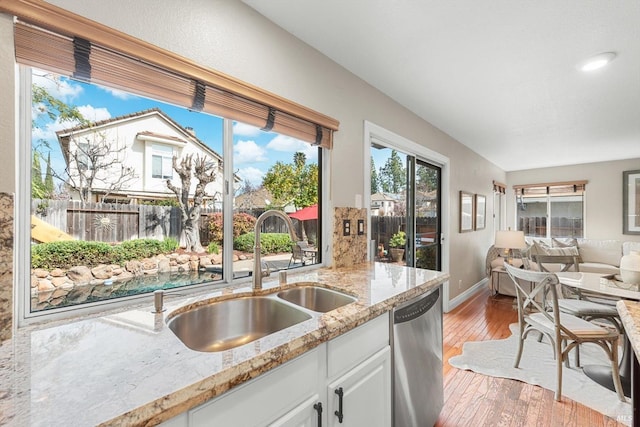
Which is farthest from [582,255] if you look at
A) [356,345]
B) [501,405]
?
[356,345]

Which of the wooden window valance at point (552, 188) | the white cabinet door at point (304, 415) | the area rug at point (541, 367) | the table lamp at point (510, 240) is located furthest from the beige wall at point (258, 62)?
the wooden window valance at point (552, 188)

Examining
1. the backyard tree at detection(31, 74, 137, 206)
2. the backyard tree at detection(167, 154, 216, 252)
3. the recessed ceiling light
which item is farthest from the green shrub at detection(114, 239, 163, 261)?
the recessed ceiling light

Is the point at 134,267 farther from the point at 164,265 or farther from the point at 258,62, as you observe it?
the point at 258,62

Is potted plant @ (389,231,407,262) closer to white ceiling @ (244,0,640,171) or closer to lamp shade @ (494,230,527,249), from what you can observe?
white ceiling @ (244,0,640,171)

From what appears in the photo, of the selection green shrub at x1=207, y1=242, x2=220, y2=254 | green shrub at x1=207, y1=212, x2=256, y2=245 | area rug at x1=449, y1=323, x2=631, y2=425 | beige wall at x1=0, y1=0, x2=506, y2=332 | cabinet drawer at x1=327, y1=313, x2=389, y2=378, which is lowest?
area rug at x1=449, y1=323, x2=631, y2=425

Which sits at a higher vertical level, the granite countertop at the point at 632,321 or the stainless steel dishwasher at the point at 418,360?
the granite countertop at the point at 632,321

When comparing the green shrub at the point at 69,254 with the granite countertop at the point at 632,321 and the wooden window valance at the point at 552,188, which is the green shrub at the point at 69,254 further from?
the wooden window valance at the point at 552,188

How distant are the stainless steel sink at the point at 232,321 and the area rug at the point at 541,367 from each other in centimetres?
197

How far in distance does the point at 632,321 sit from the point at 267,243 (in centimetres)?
158

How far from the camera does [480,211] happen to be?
4.92m

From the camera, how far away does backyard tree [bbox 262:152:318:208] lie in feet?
5.80

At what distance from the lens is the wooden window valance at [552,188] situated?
5.75 metres

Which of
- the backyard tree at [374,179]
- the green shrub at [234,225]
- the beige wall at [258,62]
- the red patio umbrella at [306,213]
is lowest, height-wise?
the green shrub at [234,225]

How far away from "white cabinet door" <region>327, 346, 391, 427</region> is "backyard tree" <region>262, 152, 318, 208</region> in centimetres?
104
